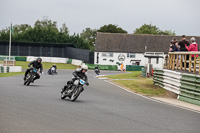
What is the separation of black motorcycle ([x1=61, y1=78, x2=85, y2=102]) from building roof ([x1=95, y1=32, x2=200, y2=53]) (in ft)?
224

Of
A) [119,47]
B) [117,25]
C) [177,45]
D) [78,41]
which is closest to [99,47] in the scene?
[119,47]

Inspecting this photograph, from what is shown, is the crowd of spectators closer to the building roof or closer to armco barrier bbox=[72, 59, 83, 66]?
Answer: armco barrier bbox=[72, 59, 83, 66]

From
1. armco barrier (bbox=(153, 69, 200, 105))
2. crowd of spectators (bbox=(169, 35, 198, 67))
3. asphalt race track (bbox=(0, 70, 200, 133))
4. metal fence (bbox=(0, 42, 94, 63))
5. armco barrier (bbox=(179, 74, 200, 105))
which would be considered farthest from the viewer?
metal fence (bbox=(0, 42, 94, 63))

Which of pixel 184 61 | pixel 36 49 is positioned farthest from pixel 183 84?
pixel 36 49

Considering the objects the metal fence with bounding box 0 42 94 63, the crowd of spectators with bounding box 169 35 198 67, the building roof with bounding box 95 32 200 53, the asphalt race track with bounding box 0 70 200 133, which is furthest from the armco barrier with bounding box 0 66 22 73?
the metal fence with bounding box 0 42 94 63

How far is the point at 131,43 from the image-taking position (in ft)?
280

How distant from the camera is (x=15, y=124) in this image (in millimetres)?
8938

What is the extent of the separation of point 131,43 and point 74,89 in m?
→ 70.5

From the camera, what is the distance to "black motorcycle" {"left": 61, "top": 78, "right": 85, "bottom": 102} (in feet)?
48.9

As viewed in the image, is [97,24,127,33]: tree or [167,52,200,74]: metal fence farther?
[97,24,127,33]: tree

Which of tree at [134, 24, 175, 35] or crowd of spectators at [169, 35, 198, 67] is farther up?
tree at [134, 24, 175, 35]

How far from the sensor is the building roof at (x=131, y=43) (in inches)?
3295

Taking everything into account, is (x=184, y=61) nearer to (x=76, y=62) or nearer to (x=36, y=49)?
(x=76, y=62)

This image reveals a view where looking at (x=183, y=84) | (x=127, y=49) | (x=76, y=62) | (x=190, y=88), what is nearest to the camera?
(x=190, y=88)
